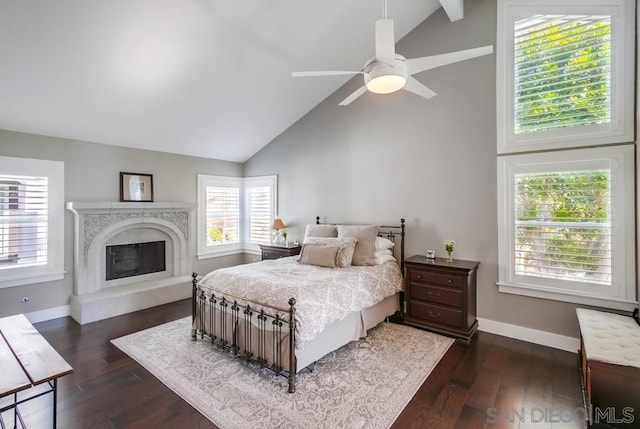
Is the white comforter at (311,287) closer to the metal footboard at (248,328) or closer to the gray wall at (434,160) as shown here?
the metal footboard at (248,328)

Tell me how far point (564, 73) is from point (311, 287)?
3.62 metres

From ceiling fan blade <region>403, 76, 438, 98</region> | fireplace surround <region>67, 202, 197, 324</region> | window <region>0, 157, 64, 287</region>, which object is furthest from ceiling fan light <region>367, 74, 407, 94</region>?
window <region>0, 157, 64, 287</region>

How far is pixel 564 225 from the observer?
3357 mm

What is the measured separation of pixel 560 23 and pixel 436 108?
58.9 inches

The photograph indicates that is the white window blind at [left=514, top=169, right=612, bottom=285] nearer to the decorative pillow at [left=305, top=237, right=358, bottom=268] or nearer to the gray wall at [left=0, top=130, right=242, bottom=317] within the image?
the decorative pillow at [left=305, top=237, right=358, bottom=268]

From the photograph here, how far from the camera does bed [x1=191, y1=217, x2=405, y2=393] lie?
273 cm

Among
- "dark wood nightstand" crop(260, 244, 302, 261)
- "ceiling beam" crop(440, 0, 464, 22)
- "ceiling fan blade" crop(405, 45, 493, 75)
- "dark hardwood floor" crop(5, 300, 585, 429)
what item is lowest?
"dark hardwood floor" crop(5, 300, 585, 429)

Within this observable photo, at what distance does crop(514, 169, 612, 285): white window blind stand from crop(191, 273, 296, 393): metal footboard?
114 inches

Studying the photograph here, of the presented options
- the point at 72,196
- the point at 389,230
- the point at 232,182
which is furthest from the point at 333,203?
the point at 72,196

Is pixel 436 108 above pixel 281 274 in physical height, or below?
above

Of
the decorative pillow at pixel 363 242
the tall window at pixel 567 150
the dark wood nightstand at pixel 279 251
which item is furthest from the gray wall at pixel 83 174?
the tall window at pixel 567 150

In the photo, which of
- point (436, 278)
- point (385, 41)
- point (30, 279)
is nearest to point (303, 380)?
point (436, 278)

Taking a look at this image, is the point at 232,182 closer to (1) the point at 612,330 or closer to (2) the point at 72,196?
(2) the point at 72,196

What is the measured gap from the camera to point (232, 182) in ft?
21.8
